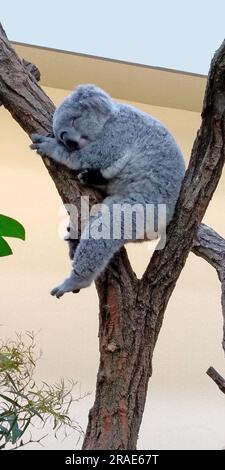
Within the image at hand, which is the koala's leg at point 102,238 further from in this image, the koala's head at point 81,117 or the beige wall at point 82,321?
the beige wall at point 82,321

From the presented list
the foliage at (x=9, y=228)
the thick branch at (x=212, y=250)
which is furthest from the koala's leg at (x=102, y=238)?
the thick branch at (x=212, y=250)

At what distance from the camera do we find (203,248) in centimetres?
291

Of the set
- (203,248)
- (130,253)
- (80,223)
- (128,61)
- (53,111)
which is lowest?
(80,223)

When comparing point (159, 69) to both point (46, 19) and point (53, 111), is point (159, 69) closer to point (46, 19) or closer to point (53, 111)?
point (46, 19)

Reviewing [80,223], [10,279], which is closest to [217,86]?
[80,223]

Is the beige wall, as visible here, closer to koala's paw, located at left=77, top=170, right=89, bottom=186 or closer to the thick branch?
the thick branch

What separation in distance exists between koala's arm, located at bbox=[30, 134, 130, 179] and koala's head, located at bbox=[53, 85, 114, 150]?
0.09 ft

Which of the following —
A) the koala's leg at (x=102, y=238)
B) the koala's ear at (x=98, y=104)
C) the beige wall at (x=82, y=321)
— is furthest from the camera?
the beige wall at (x=82, y=321)

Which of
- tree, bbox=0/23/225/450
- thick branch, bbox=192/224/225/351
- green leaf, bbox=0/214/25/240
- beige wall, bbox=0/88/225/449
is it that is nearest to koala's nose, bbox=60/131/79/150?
tree, bbox=0/23/225/450

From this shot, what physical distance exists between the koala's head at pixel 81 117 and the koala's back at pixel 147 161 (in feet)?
0.21

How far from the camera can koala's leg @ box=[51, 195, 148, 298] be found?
2137 millimetres

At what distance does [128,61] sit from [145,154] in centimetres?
196

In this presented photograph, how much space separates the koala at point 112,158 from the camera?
2203 millimetres

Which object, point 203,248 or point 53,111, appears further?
point 203,248
